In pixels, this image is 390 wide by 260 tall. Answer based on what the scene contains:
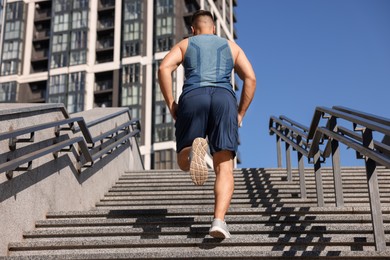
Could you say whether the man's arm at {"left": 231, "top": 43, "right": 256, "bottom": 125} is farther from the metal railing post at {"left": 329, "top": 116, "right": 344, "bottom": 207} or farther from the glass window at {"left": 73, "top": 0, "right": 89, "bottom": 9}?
the glass window at {"left": 73, "top": 0, "right": 89, "bottom": 9}

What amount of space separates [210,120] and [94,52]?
190 ft

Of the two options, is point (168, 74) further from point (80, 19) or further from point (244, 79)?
point (80, 19)

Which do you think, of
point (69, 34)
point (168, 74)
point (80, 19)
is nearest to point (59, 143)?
point (168, 74)

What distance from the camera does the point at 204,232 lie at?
4.62 m

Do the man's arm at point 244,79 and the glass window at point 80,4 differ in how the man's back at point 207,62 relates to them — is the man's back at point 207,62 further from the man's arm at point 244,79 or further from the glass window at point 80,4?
the glass window at point 80,4

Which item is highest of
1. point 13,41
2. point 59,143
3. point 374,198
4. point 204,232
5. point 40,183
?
point 13,41

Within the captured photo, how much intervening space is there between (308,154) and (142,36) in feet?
176

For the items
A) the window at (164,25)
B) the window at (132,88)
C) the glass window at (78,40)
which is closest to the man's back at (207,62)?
the window at (132,88)

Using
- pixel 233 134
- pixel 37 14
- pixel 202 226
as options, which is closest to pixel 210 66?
pixel 233 134

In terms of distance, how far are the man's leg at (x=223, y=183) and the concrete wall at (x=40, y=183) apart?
1722mm

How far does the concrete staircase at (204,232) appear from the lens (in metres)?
4.02

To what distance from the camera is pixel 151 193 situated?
7.42m

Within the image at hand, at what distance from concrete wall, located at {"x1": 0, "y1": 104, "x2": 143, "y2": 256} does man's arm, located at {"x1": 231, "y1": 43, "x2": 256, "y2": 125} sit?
1910 millimetres

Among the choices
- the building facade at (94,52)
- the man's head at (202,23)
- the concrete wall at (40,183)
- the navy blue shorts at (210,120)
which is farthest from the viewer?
the building facade at (94,52)
